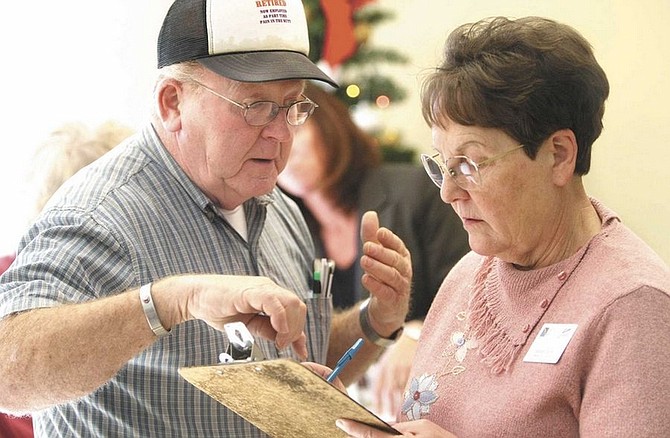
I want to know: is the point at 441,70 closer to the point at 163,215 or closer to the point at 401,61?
the point at 163,215

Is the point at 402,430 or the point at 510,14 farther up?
the point at 510,14

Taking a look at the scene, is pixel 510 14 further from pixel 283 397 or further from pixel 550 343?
pixel 283 397

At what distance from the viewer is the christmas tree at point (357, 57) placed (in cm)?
437

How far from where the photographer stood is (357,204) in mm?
4031

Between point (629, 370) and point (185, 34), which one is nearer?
point (629, 370)

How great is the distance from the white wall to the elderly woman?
3059mm

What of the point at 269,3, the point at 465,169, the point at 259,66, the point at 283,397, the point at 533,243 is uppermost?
the point at 269,3

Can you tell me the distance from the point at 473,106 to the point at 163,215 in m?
0.70

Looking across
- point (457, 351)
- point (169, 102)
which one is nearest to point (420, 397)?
point (457, 351)

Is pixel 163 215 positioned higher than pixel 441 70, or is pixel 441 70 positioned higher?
pixel 441 70

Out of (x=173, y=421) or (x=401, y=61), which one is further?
(x=401, y=61)

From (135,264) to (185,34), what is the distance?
19.1 inches

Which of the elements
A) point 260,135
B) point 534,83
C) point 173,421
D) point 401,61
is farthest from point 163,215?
point 401,61

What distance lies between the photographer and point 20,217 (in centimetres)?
282
